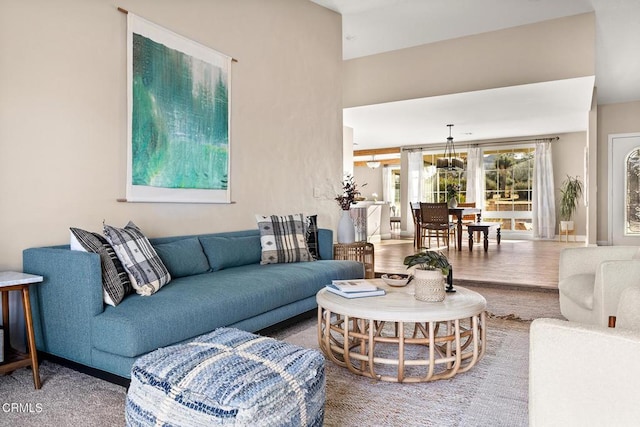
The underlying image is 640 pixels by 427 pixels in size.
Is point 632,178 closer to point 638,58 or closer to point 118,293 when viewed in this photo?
point 638,58

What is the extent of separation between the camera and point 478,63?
6074mm

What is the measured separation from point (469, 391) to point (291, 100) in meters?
3.42

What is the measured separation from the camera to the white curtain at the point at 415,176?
11.9m

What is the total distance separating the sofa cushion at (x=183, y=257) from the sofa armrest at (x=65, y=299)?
0.68m

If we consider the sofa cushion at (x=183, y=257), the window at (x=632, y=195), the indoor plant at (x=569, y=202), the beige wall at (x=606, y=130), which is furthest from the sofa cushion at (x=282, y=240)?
the indoor plant at (x=569, y=202)

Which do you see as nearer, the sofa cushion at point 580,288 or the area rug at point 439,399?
the area rug at point 439,399

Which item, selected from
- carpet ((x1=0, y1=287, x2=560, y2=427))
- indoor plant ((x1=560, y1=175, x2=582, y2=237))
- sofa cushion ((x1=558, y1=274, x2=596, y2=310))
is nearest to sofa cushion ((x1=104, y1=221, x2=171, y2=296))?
carpet ((x1=0, y1=287, x2=560, y2=427))

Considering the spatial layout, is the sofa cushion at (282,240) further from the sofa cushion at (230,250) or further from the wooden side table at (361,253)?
Result: the wooden side table at (361,253)

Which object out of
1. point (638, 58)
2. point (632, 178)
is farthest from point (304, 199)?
point (632, 178)

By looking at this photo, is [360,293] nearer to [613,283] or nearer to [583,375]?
[613,283]

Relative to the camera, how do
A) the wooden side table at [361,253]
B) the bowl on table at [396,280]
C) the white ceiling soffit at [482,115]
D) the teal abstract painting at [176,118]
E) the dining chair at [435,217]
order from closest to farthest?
the bowl on table at [396,280] → the teal abstract painting at [176,118] → the wooden side table at [361,253] → the white ceiling soffit at [482,115] → the dining chair at [435,217]

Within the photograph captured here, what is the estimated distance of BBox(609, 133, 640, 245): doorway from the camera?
28.1 ft

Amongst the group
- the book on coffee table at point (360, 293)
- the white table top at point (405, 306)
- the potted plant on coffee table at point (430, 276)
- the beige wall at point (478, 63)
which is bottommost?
the white table top at point (405, 306)

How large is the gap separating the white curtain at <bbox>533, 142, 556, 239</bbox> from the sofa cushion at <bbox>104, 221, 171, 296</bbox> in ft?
33.2
